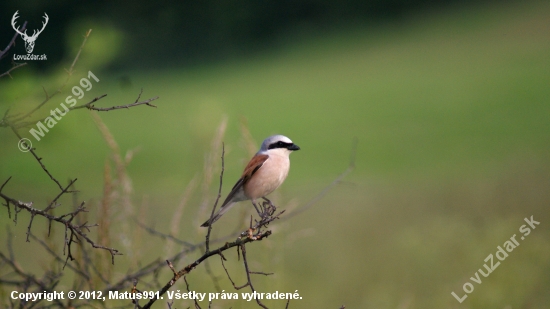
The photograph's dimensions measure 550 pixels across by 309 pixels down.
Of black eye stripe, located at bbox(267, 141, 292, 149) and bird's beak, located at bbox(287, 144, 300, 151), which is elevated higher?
black eye stripe, located at bbox(267, 141, 292, 149)

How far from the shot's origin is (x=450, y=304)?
7.02ft

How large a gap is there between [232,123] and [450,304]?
4.89 meters

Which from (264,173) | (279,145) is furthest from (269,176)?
(279,145)

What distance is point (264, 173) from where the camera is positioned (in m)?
1.50

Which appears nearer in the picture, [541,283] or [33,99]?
[33,99]

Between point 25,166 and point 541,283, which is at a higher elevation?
point 25,166

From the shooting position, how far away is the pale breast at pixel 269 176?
150cm

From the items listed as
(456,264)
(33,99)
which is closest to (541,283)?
(456,264)

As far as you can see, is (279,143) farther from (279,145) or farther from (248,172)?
(248,172)

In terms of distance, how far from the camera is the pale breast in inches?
58.9

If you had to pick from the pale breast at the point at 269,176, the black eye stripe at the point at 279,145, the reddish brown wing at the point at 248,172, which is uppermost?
the black eye stripe at the point at 279,145

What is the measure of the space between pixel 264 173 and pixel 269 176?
0.02m

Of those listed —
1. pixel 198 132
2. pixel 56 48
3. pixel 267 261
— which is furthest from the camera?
pixel 56 48

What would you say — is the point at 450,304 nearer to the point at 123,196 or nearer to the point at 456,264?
the point at 456,264
